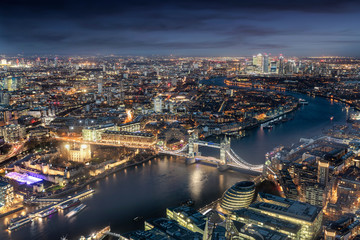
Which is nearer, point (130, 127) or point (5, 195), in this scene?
point (5, 195)

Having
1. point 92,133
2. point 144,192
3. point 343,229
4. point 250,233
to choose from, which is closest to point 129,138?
point 92,133

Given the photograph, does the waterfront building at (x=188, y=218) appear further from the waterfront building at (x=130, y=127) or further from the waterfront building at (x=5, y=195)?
the waterfront building at (x=130, y=127)

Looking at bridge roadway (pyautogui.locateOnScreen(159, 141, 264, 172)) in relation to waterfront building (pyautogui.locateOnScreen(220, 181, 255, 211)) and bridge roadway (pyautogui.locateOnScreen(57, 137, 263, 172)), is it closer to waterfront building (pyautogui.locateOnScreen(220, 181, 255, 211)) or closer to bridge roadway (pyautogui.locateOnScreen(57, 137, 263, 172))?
bridge roadway (pyautogui.locateOnScreen(57, 137, 263, 172))

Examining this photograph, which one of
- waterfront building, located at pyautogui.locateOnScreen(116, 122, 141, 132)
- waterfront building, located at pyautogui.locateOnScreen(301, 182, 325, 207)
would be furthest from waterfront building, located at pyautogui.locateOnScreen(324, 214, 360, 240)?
waterfront building, located at pyautogui.locateOnScreen(116, 122, 141, 132)

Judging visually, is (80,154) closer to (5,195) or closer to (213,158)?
(5,195)

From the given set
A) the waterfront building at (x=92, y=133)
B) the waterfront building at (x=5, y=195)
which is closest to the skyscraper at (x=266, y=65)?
the waterfront building at (x=92, y=133)

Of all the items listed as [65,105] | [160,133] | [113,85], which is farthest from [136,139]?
[113,85]
